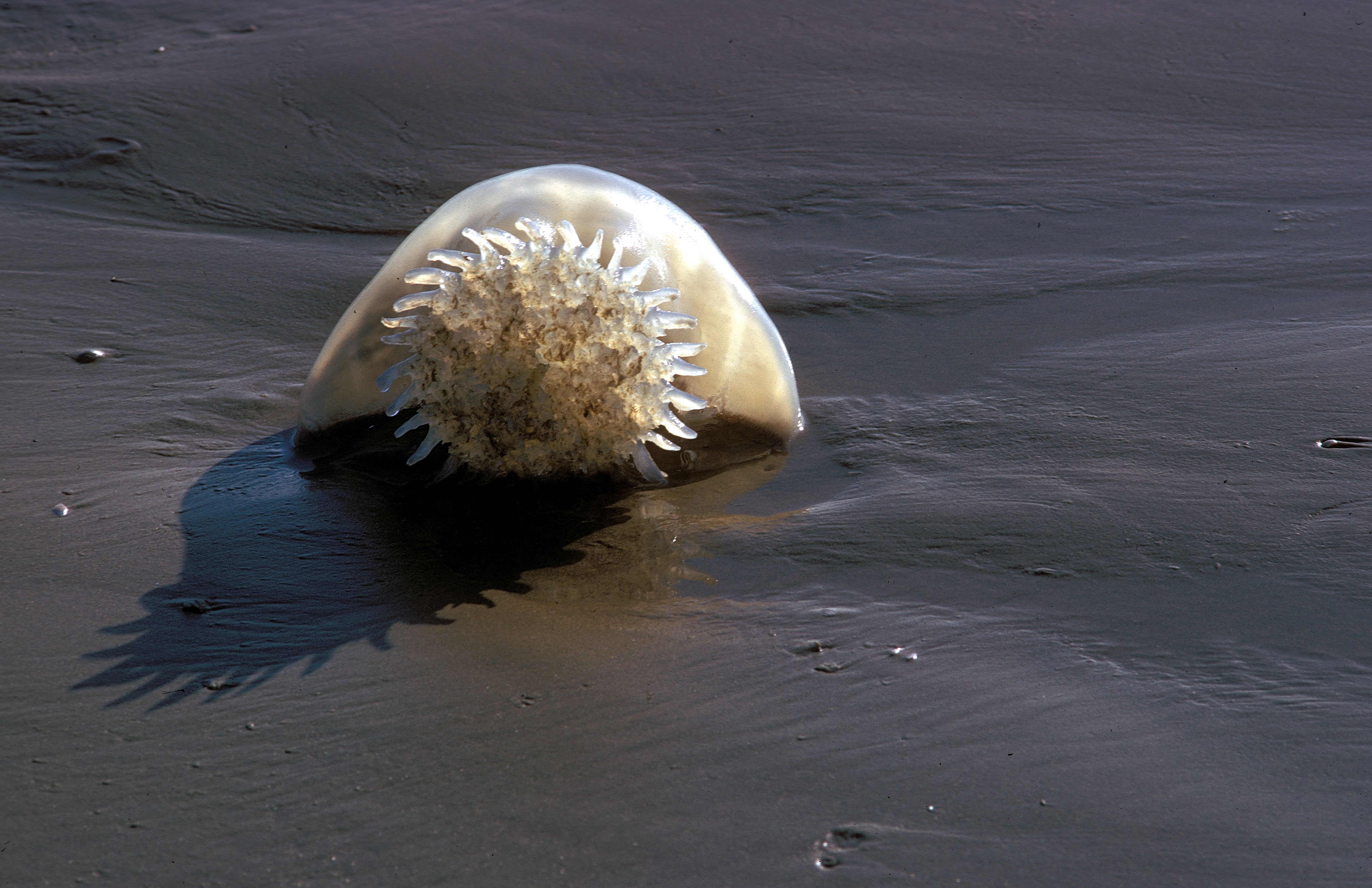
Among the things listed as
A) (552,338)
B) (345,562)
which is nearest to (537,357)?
(552,338)

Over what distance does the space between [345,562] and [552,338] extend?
55 centimetres

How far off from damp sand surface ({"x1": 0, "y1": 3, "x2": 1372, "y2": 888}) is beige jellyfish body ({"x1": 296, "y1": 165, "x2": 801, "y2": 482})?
0.17m

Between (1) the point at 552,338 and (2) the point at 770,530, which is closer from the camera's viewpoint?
(1) the point at 552,338

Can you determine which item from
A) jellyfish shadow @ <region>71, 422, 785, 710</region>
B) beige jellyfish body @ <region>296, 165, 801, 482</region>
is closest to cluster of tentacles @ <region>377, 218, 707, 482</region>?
beige jellyfish body @ <region>296, 165, 801, 482</region>

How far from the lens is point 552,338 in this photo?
2.04 meters

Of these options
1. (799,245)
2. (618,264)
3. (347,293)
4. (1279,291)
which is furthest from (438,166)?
(1279,291)

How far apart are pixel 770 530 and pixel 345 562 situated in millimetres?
768

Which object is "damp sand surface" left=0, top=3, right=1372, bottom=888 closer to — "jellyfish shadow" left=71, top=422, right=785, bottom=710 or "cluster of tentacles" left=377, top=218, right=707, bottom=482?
"jellyfish shadow" left=71, top=422, right=785, bottom=710

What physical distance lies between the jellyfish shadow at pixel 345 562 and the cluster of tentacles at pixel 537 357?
0.14 meters

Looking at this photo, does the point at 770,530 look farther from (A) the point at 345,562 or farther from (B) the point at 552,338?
(A) the point at 345,562

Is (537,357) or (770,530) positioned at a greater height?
(537,357)

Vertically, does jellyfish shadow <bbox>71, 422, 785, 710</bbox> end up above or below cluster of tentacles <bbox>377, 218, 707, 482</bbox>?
below

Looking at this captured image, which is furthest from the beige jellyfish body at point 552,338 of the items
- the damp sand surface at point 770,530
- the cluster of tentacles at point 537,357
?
the damp sand surface at point 770,530

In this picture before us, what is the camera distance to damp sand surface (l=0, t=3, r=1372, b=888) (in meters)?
1.47
